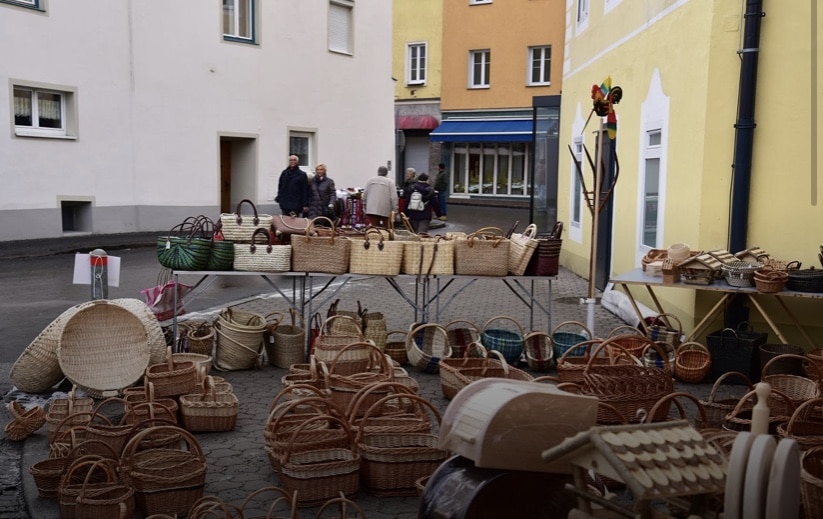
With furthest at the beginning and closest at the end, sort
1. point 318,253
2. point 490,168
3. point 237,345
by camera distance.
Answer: point 490,168, point 318,253, point 237,345

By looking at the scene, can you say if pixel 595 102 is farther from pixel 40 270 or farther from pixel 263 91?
pixel 263 91

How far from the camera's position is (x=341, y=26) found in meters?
23.6

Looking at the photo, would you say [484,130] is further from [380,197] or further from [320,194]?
[320,194]

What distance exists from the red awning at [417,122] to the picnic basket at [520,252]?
2700 centimetres

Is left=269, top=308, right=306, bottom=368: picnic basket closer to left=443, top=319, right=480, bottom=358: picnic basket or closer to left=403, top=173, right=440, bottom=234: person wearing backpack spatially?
left=443, top=319, right=480, bottom=358: picnic basket

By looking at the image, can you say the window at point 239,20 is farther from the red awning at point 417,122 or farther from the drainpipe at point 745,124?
the drainpipe at point 745,124

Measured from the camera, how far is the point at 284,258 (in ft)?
25.8

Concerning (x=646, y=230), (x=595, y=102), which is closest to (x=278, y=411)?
(x=595, y=102)

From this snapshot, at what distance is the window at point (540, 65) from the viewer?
104 feet

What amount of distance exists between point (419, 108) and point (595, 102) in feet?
91.3

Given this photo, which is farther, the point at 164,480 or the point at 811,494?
the point at 164,480

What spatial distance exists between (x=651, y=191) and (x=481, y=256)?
2964mm

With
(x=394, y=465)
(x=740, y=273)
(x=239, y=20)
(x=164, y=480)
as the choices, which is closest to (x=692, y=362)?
(x=740, y=273)

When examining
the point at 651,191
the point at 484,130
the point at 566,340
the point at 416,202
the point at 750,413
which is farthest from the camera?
the point at 484,130
